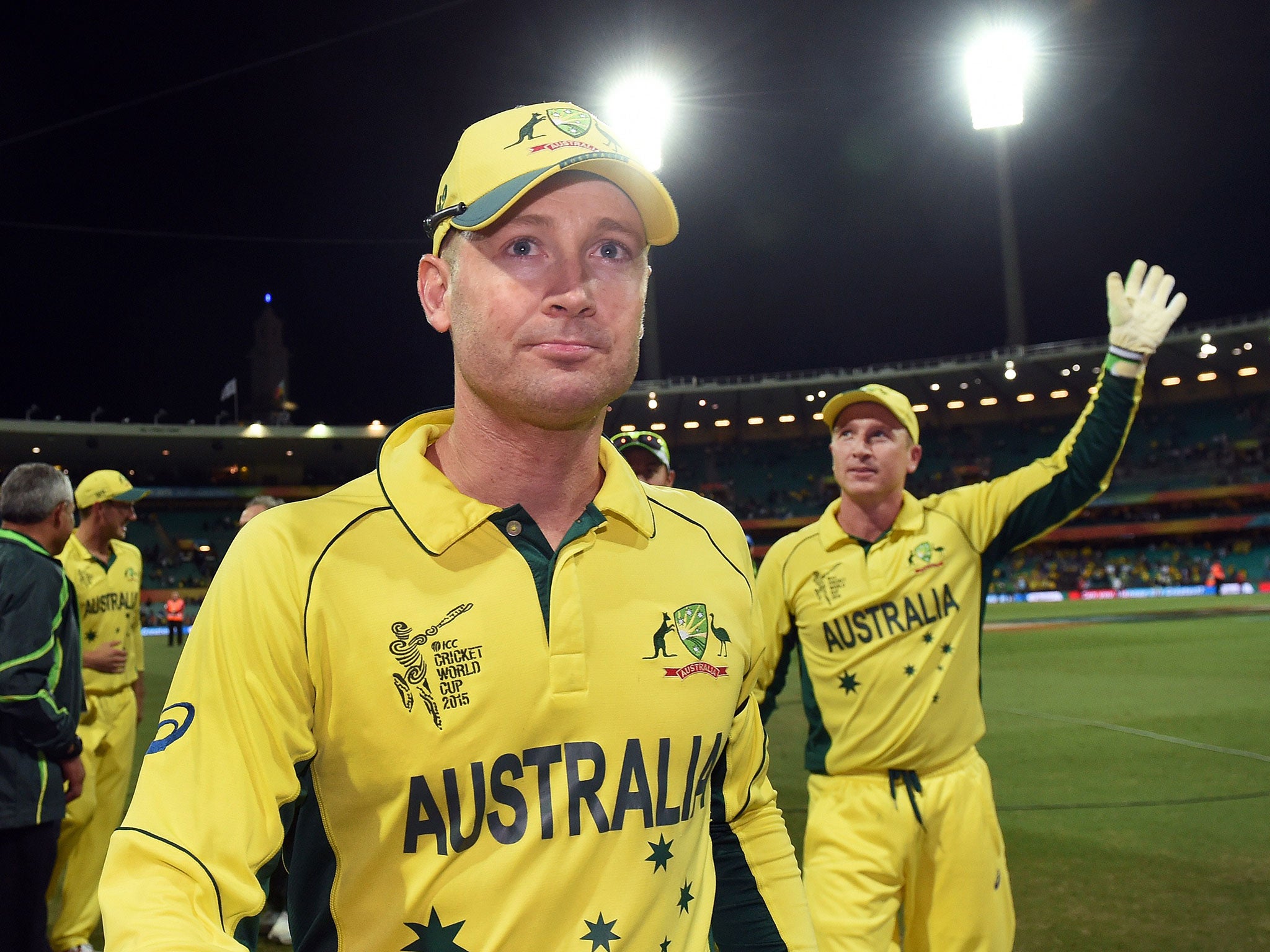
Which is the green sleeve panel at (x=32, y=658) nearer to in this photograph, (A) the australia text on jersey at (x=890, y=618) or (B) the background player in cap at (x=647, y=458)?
(B) the background player in cap at (x=647, y=458)

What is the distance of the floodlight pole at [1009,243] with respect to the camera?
126ft

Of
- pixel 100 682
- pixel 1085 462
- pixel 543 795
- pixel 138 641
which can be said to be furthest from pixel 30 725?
pixel 1085 462

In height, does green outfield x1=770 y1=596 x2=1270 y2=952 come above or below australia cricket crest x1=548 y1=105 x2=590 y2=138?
below

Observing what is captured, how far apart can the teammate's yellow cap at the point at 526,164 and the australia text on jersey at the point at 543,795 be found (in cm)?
95

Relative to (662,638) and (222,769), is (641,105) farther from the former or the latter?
(222,769)

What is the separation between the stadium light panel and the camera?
24.8 meters

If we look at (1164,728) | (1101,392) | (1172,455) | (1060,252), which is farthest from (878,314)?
(1101,392)

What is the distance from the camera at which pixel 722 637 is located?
1.80 meters

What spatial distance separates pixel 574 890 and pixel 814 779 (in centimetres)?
321

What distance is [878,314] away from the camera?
60.0 meters

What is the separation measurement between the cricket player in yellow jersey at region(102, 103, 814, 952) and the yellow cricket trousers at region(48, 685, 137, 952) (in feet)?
15.4

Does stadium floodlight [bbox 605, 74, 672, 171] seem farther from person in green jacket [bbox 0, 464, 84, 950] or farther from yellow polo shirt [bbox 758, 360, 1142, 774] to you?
person in green jacket [bbox 0, 464, 84, 950]

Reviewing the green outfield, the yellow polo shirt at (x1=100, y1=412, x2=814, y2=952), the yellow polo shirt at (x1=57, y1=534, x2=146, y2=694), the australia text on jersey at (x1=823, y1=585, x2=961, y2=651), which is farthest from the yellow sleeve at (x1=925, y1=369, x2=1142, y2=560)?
the yellow polo shirt at (x1=57, y1=534, x2=146, y2=694)

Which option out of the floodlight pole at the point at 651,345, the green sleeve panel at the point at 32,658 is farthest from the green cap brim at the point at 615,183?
the floodlight pole at the point at 651,345
